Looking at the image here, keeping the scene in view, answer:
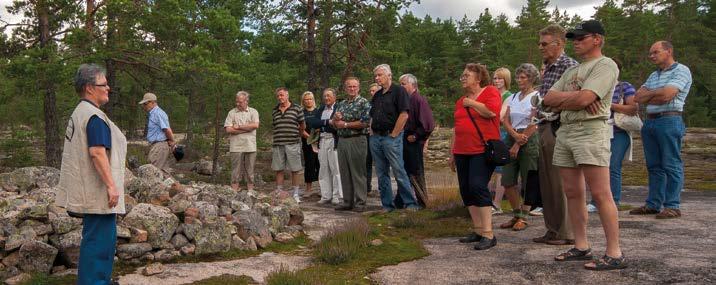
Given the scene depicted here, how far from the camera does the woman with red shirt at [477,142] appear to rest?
5.09 m

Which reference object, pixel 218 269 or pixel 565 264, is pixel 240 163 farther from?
pixel 565 264

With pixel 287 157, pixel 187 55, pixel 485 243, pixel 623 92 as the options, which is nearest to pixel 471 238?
pixel 485 243

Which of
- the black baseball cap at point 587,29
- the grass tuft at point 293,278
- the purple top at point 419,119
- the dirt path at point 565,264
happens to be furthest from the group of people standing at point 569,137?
the grass tuft at point 293,278

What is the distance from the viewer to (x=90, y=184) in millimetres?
3615

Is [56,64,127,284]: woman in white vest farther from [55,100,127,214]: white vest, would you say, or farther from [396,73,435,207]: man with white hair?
[396,73,435,207]: man with white hair

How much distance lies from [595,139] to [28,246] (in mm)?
4613

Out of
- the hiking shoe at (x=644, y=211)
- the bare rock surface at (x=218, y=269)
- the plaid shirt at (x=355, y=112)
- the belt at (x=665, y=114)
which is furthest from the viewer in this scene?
the plaid shirt at (x=355, y=112)

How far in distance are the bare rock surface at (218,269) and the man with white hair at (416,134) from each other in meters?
2.98

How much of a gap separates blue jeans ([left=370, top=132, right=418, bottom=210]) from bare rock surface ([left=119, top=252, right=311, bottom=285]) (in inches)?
103

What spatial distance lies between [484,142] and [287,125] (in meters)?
4.76

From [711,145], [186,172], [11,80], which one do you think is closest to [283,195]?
[11,80]

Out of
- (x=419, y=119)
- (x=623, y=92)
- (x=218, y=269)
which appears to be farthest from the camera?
(x=419, y=119)

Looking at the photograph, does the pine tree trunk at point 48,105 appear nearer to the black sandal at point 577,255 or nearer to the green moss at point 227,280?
the green moss at point 227,280

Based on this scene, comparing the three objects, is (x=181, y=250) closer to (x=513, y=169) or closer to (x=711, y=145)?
(x=513, y=169)
